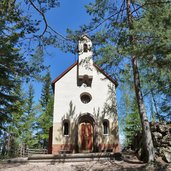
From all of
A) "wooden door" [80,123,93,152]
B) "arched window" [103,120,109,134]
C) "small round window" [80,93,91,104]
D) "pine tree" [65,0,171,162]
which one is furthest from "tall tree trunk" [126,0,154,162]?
"small round window" [80,93,91,104]

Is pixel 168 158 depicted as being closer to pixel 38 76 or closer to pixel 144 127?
pixel 144 127

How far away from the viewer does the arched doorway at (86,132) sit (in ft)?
52.5

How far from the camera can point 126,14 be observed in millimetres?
11148

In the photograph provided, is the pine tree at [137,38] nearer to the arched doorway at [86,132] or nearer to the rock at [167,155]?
the rock at [167,155]

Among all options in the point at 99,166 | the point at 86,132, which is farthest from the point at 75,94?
the point at 99,166

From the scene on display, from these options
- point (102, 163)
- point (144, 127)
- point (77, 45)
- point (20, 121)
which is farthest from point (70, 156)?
point (20, 121)

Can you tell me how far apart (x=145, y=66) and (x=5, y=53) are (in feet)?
22.6

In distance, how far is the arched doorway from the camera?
16.0 meters

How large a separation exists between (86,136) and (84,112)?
6.15ft

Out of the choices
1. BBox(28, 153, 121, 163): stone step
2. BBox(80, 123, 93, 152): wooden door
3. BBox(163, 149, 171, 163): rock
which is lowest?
BBox(28, 153, 121, 163): stone step

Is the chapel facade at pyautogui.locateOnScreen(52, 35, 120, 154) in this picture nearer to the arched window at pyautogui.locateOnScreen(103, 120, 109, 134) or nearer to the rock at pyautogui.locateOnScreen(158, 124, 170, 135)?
the arched window at pyautogui.locateOnScreen(103, 120, 109, 134)

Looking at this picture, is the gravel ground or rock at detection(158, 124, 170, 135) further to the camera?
rock at detection(158, 124, 170, 135)

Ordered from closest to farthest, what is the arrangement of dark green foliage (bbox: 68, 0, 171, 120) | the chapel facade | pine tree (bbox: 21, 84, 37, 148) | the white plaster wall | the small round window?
dark green foliage (bbox: 68, 0, 171, 120), the chapel facade, the white plaster wall, the small round window, pine tree (bbox: 21, 84, 37, 148)

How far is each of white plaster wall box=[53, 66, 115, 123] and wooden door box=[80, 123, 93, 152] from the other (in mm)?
1132
